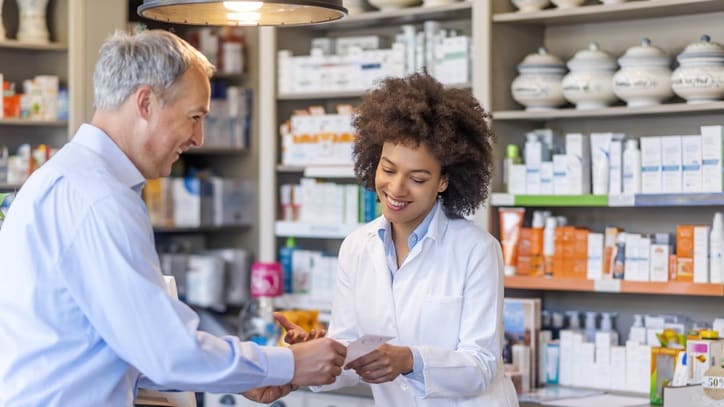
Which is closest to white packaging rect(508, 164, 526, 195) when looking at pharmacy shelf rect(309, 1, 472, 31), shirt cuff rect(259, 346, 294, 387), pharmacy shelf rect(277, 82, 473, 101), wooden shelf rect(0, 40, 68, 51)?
pharmacy shelf rect(309, 1, 472, 31)

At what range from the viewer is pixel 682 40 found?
441 centimetres

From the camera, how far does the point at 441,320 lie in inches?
116

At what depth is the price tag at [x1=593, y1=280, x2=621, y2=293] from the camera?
166 inches

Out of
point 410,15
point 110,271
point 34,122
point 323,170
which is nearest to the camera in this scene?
point 110,271

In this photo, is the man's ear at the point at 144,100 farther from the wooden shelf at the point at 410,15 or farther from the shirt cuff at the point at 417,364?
the wooden shelf at the point at 410,15

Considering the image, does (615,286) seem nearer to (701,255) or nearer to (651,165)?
(701,255)

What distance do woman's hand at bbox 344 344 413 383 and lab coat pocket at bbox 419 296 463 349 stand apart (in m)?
0.18

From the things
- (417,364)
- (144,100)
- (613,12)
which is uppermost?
(613,12)

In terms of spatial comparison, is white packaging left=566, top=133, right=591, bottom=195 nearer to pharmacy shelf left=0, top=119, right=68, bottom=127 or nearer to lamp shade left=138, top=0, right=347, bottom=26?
lamp shade left=138, top=0, right=347, bottom=26

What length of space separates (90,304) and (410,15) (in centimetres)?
304

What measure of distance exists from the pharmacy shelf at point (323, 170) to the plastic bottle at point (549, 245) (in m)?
0.96

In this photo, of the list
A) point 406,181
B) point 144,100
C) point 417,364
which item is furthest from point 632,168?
point 144,100

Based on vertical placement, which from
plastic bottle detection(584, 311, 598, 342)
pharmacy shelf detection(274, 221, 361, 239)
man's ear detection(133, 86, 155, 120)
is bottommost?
plastic bottle detection(584, 311, 598, 342)

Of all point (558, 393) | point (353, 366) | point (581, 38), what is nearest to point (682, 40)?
point (581, 38)
